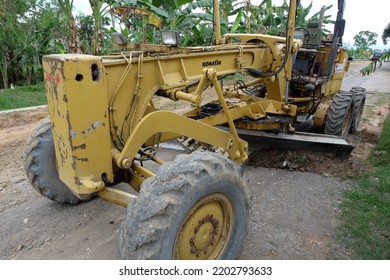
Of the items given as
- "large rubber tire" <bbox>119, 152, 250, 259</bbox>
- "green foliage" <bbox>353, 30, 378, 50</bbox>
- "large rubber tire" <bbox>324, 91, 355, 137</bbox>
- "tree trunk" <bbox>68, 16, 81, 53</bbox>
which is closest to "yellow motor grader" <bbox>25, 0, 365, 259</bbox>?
"large rubber tire" <bbox>119, 152, 250, 259</bbox>

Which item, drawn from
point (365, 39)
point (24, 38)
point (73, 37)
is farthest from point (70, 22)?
point (365, 39)

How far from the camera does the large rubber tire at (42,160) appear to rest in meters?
3.51

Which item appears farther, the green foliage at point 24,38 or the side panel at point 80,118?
the green foliage at point 24,38

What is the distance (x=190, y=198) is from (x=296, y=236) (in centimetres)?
164

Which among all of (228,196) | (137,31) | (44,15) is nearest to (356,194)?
(228,196)

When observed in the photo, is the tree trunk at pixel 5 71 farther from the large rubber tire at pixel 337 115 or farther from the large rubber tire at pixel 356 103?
the large rubber tire at pixel 356 103

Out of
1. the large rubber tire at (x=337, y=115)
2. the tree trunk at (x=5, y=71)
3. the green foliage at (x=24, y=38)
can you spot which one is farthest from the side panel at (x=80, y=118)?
the tree trunk at (x=5, y=71)

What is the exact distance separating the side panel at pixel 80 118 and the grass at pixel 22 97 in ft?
23.7

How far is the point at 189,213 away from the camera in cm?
256

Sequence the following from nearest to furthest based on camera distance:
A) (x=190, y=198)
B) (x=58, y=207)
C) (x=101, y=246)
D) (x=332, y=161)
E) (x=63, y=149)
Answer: (x=190, y=198) → (x=63, y=149) → (x=101, y=246) → (x=58, y=207) → (x=332, y=161)

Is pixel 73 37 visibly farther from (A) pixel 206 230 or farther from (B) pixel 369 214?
(B) pixel 369 214

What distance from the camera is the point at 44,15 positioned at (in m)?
13.4

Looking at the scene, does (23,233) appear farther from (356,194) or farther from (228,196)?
(356,194)

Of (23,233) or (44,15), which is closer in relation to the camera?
(23,233)
